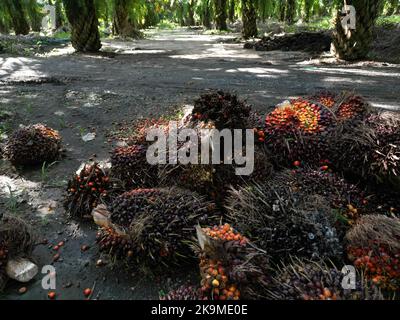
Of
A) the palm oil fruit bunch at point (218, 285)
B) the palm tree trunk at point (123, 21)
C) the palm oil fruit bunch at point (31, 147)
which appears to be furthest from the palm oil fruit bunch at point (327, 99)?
the palm tree trunk at point (123, 21)

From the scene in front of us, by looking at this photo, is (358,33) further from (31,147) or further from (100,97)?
(31,147)

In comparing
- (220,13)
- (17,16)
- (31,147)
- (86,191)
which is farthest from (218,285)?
(220,13)

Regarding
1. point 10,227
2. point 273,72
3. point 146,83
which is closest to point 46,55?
point 146,83

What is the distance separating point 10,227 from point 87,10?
11.0m

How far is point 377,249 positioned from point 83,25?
1223 cm

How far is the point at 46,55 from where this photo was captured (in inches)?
460

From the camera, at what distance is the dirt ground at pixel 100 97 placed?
269cm

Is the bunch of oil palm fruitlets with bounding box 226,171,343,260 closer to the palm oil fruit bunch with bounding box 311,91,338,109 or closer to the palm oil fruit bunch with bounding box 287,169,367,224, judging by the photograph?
the palm oil fruit bunch with bounding box 287,169,367,224

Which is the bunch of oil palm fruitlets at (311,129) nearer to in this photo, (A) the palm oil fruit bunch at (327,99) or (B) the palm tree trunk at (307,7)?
(A) the palm oil fruit bunch at (327,99)

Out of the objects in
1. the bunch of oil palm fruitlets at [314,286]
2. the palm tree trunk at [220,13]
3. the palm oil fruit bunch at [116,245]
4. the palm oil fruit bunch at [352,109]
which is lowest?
the palm oil fruit bunch at [116,245]

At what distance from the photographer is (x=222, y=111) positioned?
3062mm

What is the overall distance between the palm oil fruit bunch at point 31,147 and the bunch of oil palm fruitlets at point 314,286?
333 cm

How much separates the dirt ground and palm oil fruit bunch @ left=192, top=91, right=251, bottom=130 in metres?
1.35
